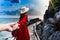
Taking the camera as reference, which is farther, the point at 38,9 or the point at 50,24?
the point at 38,9

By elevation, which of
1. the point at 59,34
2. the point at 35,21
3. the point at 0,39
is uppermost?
the point at 59,34

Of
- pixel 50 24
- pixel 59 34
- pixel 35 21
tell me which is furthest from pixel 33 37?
pixel 59 34

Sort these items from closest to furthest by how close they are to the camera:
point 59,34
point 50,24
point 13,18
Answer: point 59,34 → point 50,24 → point 13,18

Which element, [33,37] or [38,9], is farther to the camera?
[38,9]

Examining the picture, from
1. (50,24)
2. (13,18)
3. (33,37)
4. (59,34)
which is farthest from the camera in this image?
(13,18)

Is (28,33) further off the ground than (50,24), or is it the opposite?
(50,24)

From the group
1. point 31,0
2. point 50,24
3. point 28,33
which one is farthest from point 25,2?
point 50,24

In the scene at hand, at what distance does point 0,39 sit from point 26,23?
1.69 feet

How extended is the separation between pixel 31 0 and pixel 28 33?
1.88 feet

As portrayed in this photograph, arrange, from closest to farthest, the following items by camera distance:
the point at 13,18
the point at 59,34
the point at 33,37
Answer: the point at 59,34 < the point at 33,37 < the point at 13,18

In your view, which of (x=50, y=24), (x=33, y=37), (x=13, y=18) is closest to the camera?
(x=50, y=24)

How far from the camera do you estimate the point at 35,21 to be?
3.04m

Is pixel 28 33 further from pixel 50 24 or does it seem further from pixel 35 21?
pixel 50 24

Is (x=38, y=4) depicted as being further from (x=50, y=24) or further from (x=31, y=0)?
(x=50, y=24)
